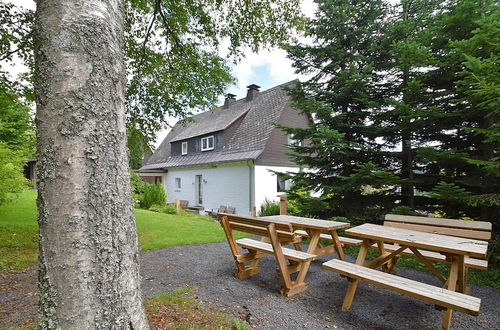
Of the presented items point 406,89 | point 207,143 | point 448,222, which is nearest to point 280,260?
point 448,222

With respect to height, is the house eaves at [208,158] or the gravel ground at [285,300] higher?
the house eaves at [208,158]

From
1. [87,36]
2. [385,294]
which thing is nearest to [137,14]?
[87,36]

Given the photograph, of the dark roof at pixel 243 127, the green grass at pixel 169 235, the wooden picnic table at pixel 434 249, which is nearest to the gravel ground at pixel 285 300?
the wooden picnic table at pixel 434 249

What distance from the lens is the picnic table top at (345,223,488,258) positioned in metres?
2.71

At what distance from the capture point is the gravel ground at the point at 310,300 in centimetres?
274

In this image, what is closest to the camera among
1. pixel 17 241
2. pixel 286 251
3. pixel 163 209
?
pixel 286 251

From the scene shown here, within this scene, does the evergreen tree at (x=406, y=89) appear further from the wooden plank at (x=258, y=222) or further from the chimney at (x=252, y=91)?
the chimney at (x=252, y=91)

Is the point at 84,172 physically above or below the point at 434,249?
above

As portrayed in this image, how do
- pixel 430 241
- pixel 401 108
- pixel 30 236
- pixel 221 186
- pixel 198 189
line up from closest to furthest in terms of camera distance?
pixel 430 241
pixel 401 108
pixel 30 236
pixel 221 186
pixel 198 189

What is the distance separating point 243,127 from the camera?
1585 centimetres

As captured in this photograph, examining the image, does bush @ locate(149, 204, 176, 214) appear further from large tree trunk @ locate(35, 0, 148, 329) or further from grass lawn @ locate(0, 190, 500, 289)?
large tree trunk @ locate(35, 0, 148, 329)

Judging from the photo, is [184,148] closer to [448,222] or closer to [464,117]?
[464,117]

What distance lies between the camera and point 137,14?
6586 millimetres

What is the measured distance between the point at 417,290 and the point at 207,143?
15.5 metres
